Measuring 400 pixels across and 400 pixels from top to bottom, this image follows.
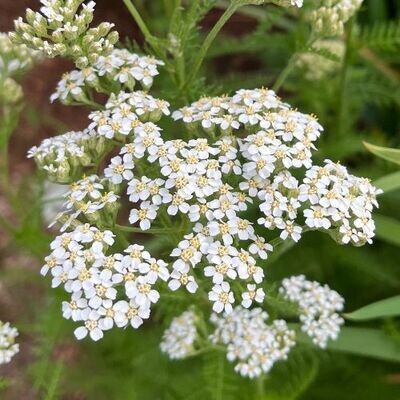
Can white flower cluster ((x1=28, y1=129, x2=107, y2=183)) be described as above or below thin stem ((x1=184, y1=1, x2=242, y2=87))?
below

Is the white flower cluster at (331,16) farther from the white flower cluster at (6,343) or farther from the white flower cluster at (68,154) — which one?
the white flower cluster at (6,343)

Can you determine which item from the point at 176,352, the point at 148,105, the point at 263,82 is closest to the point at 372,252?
the point at 263,82

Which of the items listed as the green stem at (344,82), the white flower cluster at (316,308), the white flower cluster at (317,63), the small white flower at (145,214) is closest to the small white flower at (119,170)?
the small white flower at (145,214)

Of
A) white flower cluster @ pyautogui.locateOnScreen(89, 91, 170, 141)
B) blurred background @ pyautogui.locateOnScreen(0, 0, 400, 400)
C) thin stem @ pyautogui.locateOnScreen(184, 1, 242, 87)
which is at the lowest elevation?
blurred background @ pyautogui.locateOnScreen(0, 0, 400, 400)

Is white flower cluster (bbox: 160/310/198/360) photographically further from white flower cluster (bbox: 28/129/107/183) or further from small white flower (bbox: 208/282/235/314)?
white flower cluster (bbox: 28/129/107/183)

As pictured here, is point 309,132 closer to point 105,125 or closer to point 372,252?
point 105,125

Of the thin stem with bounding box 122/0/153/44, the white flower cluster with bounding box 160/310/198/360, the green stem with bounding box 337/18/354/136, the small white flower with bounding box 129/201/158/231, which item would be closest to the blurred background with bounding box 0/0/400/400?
the green stem with bounding box 337/18/354/136
